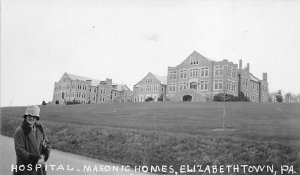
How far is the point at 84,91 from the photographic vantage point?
86.2 metres

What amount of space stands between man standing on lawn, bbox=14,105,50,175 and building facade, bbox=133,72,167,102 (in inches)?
2672

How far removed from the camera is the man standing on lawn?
5203 millimetres

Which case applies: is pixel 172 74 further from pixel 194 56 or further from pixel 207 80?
pixel 207 80

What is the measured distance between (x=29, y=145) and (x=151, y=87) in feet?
235

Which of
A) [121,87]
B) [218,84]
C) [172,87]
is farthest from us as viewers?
[121,87]

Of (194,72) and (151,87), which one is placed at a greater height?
(194,72)

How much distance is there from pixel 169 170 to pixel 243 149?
297cm

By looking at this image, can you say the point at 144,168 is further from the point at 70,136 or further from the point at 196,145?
the point at 70,136

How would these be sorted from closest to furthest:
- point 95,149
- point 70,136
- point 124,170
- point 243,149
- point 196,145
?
point 124,170 < point 243,149 < point 196,145 < point 95,149 < point 70,136

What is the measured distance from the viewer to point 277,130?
55.6 ft

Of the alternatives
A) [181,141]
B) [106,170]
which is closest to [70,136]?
[181,141]

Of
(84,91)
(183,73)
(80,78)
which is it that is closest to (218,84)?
(183,73)

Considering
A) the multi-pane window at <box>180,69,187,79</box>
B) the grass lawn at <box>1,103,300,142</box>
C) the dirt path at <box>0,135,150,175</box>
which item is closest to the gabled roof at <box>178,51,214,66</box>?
the multi-pane window at <box>180,69,187,79</box>

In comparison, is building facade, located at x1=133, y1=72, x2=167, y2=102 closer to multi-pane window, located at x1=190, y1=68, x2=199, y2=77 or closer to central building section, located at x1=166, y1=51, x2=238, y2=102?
central building section, located at x1=166, y1=51, x2=238, y2=102
